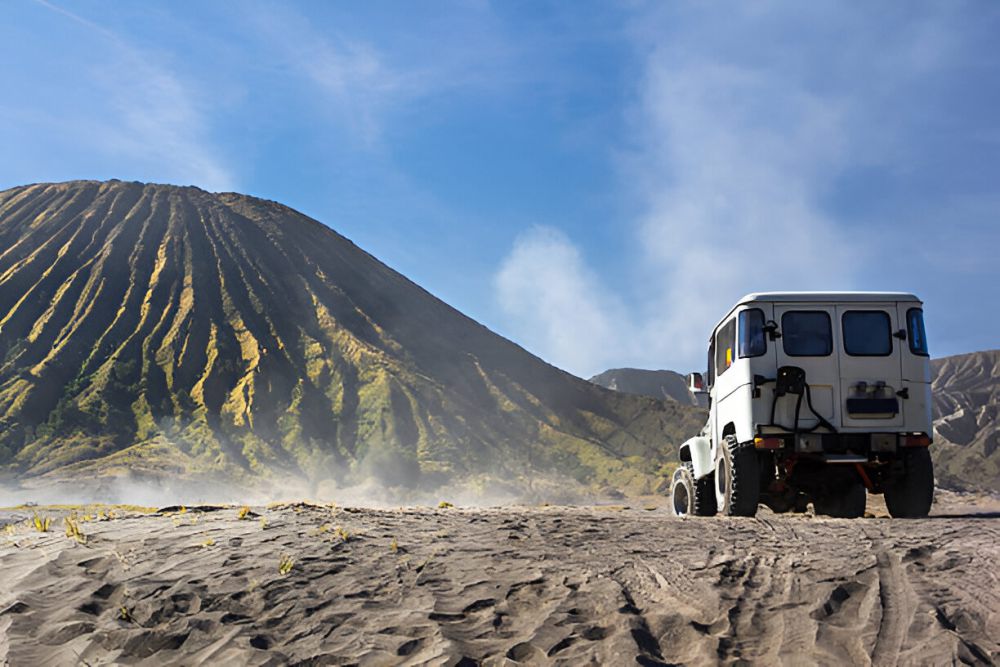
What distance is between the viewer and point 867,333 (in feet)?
36.2

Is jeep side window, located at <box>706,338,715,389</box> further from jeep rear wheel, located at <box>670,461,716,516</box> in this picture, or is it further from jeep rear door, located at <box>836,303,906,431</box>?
jeep rear door, located at <box>836,303,906,431</box>

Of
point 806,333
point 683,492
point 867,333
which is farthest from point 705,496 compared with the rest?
point 867,333

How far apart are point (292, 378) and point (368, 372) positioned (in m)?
4.98

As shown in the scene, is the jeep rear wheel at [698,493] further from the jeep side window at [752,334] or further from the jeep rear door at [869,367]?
the jeep side window at [752,334]

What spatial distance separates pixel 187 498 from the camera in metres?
36.8

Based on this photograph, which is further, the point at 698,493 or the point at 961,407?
the point at 961,407

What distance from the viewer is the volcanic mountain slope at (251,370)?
44250mm

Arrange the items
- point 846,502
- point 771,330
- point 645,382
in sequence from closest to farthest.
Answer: point 771,330, point 846,502, point 645,382

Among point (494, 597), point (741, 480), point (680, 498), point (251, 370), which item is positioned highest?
point (251, 370)

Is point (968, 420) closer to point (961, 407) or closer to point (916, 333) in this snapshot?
point (961, 407)

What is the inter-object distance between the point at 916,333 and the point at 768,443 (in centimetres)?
278

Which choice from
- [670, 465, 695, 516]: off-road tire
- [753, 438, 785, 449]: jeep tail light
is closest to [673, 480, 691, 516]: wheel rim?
[670, 465, 695, 516]: off-road tire

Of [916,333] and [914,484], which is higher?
[916,333]

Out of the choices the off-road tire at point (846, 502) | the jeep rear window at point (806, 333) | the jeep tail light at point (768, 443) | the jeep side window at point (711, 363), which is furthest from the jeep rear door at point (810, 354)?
the off-road tire at point (846, 502)
